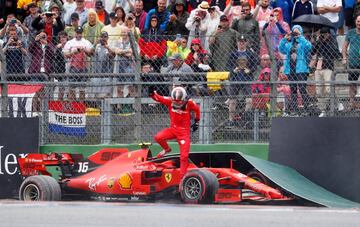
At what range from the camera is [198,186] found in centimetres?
1434

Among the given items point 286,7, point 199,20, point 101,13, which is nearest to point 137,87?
point 199,20

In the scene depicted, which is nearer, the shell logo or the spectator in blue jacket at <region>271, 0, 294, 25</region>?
the shell logo

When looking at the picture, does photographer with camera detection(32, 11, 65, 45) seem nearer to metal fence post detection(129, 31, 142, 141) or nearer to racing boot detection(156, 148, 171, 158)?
metal fence post detection(129, 31, 142, 141)

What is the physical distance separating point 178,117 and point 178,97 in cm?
35

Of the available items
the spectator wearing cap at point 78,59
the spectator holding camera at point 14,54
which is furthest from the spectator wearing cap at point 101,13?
the spectator wearing cap at point 78,59

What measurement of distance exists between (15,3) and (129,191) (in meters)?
7.33

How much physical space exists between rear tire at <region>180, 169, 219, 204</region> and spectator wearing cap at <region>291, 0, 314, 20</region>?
4.67m

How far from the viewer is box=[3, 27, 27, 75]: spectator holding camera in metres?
17.0

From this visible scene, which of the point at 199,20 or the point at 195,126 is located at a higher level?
the point at 199,20

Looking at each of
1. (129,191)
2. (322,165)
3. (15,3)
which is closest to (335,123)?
(322,165)

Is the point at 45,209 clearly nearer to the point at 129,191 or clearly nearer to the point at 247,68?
the point at 129,191

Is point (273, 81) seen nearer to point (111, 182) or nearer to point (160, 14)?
point (111, 182)

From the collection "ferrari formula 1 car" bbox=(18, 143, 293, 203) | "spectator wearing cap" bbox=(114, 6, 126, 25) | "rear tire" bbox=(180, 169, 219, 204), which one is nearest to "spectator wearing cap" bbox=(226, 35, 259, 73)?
"ferrari formula 1 car" bbox=(18, 143, 293, 203)

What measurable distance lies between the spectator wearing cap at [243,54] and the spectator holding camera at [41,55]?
119 inches
